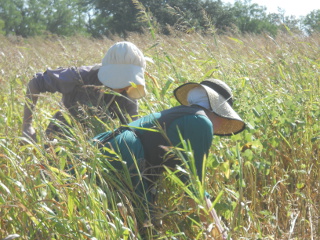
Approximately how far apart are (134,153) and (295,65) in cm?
179

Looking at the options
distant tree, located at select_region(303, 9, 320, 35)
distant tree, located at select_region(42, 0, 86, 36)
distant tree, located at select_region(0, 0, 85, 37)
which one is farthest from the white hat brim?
distant tree, located at select_region(42, 0, 86, 36)

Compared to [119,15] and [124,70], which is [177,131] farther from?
[119,15]

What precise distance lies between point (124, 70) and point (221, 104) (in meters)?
0.68

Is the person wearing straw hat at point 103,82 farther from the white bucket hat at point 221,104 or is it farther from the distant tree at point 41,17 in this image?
the distant tree at point 41,17

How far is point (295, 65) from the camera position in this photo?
357cm

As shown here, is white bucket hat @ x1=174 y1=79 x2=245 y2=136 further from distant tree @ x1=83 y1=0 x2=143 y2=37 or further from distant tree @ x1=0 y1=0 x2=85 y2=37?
distant tree @ x1=0 y1=0 x2=85 y2=37

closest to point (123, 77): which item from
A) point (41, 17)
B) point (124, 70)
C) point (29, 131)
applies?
point (124, 70)

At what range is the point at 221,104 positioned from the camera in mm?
2203

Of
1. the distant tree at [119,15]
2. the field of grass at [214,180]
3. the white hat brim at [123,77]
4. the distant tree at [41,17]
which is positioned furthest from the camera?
the distant tree at [41,17]

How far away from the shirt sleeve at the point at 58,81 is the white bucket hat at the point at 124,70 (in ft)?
0.63

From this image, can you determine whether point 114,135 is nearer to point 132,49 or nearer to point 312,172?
point 132,49

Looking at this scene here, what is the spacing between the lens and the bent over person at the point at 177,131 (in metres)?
2.07

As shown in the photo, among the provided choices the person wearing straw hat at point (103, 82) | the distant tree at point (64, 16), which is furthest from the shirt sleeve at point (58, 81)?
the distant tree at point (64, 16)

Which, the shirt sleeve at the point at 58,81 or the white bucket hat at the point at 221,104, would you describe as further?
the shirt sleeve at the point at 58,81
